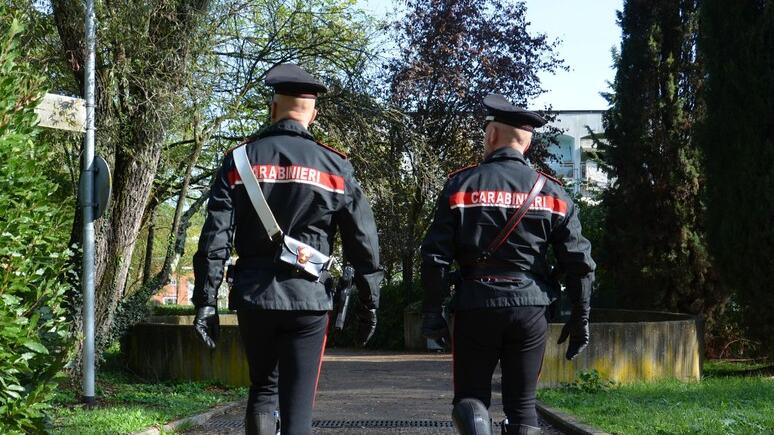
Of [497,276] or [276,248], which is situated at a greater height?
[276,248]

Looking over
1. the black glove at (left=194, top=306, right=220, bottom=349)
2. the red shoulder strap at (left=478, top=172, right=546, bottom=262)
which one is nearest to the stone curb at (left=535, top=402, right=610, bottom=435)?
the red shoulder strap at (left=478, top=172, right=546, bottom=262)

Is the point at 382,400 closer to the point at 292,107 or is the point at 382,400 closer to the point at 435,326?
the point at 435,326

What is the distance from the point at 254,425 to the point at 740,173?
10881 mm

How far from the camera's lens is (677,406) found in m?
9.27

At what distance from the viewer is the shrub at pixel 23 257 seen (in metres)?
5.22

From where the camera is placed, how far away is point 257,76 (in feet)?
46.8

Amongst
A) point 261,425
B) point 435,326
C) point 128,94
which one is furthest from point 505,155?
point 128,94

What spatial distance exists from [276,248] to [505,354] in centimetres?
135

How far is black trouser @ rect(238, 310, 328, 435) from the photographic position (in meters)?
4.55

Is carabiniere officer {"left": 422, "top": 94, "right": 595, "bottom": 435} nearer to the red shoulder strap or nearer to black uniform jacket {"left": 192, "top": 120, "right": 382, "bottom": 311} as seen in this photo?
the red shoulder strap

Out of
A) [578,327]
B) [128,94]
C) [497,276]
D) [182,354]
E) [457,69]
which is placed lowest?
[182,354]

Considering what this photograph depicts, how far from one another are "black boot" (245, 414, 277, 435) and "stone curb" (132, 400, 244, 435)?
3.57m

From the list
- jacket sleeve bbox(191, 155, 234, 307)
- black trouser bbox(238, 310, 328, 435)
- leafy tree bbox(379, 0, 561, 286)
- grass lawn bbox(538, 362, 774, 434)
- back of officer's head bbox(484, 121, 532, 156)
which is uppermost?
leafy tree bbox(379, 0, 561, 286)

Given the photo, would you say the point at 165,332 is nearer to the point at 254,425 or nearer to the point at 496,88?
the point at 254,425
